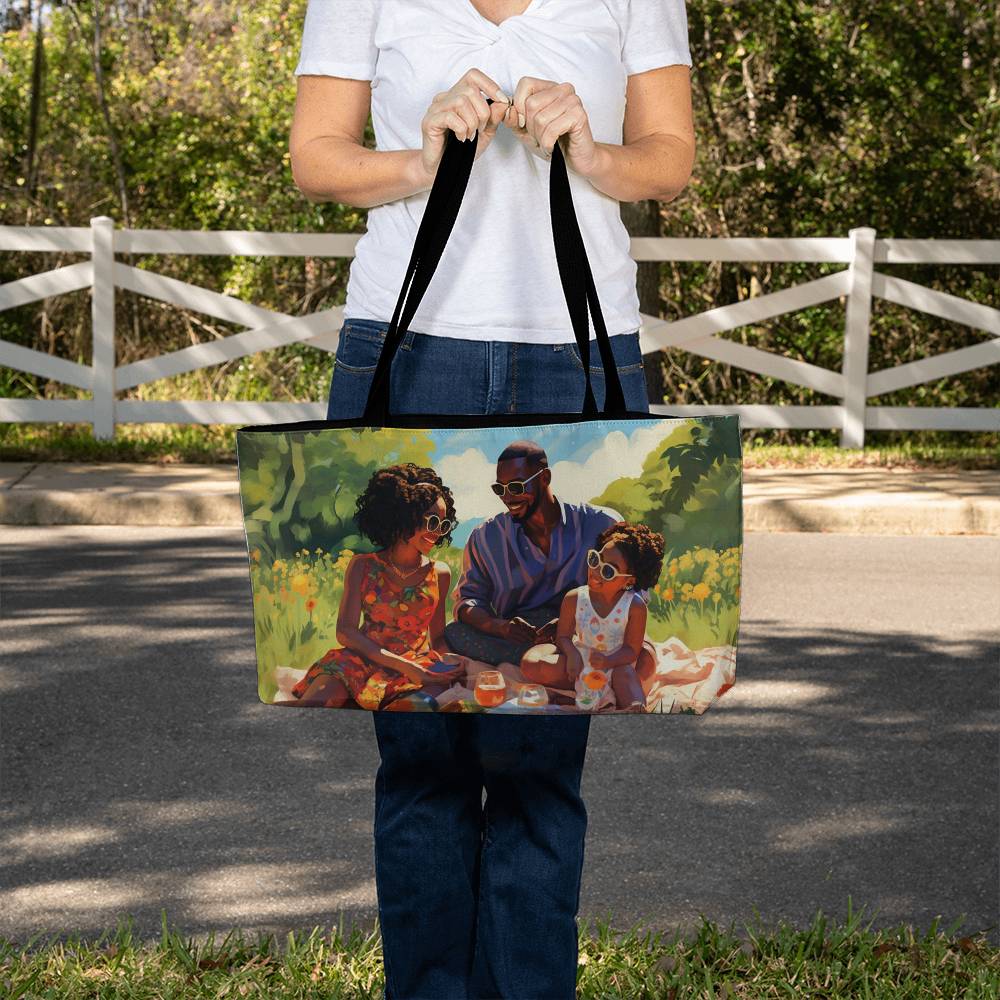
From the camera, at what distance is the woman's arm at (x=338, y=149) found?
202 centimetres

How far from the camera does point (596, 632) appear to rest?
1908 mm

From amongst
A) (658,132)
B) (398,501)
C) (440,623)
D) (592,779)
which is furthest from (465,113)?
(592,779)

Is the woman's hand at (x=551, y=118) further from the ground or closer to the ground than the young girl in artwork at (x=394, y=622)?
further from the ground

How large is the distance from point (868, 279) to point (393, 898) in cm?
847

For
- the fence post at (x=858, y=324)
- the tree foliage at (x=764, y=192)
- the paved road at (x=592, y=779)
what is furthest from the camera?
the tree foliage at (x=764, y=192)

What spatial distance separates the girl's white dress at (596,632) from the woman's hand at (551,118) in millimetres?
551

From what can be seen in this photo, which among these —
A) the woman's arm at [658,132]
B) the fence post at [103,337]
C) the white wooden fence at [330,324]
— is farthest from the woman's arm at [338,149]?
the fence post at [103,337]

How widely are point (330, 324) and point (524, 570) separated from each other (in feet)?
25.4

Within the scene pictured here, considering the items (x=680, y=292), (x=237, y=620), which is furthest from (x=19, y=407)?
(x=680, y=292)

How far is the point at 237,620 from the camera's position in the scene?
18.9 ft

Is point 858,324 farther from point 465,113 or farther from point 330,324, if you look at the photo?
point 465,113

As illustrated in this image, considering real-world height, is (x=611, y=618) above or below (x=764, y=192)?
below

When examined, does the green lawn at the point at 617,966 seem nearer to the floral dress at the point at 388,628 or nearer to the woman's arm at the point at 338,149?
the floral dress at the point at 388,628

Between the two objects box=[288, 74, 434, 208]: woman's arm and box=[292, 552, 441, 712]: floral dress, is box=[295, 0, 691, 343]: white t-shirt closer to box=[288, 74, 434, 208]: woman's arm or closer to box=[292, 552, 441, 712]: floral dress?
box=[288, 74, 434, 208]: woman's arm
